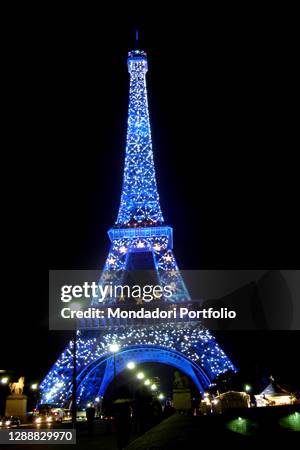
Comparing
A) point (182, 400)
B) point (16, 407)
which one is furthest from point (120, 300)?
point (16, 407)

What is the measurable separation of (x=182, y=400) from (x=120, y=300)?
17857 mm

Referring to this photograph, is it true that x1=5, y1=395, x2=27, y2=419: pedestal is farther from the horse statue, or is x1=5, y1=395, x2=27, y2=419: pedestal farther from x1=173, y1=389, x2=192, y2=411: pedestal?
x1=173, y1=389, x2=192, y2=411: pedestal

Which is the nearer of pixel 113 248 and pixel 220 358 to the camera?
pixel 220 358

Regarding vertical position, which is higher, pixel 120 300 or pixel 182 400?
pixel 120 300

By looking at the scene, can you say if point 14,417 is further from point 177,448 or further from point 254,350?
point 254,350

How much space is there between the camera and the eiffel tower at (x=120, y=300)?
46188mm

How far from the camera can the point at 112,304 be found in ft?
160

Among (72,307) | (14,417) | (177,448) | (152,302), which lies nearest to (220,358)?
(152,302)

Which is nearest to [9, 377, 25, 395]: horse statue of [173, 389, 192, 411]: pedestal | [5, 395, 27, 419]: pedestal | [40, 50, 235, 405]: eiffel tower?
→ [5, 395, 27, 419]: pedestal

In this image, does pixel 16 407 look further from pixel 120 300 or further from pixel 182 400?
pixel 120 300

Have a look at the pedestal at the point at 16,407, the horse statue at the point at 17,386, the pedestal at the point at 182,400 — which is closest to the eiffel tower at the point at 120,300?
the pedestal at the point at 182,400

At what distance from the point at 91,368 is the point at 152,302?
7570 millimetres

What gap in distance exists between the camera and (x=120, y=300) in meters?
50.4

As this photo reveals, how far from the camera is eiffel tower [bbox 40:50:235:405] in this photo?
46.2m
